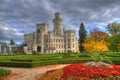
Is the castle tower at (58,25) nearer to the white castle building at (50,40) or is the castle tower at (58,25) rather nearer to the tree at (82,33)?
the white castle building at (50,40)

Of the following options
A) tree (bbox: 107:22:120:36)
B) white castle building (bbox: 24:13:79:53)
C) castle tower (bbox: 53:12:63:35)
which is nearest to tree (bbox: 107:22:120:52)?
tree (bbox: 107:22:120:36)

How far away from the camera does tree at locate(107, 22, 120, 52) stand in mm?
27781

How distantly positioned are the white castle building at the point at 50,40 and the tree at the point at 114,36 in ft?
Result: 231

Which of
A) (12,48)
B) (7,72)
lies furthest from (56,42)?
(7,72)

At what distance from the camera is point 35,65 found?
22.7 m

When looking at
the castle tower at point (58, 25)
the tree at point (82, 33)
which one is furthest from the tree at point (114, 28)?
the castle tower at point (58, 25)

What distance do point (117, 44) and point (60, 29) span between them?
277 ft

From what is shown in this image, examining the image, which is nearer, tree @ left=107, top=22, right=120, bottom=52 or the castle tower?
tree @ left=107, top=22, right=120, bottom=52

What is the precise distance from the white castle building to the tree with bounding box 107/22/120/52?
70.4 meters

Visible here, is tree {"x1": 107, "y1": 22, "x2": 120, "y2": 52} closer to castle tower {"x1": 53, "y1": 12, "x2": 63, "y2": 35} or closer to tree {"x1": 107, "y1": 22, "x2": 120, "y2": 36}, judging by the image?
tree {"x1": 107, "y1": 22, "x2": 120, "y2": 36}

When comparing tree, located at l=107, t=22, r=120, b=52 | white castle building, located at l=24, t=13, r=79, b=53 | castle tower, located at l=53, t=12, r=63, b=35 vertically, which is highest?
castle tower, located at l=53, t=12, r=63, b=35

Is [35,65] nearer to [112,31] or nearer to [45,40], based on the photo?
[112,31]

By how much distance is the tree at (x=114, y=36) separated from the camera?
27.8m

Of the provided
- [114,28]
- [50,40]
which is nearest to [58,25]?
[50,40]
